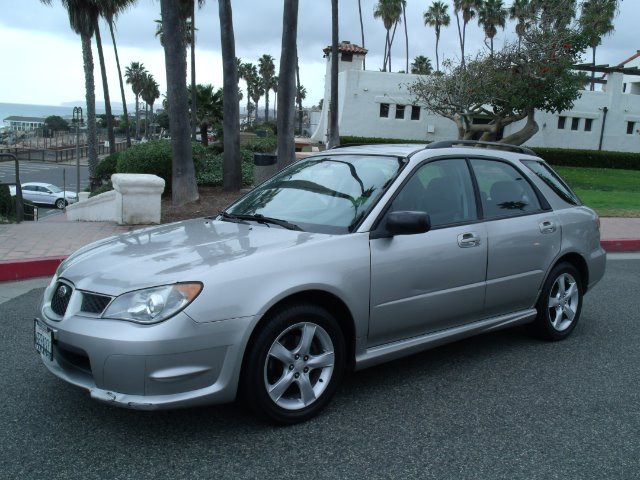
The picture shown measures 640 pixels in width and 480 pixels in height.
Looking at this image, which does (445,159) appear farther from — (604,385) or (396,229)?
(604,385)

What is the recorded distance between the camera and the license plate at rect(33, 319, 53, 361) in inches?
135

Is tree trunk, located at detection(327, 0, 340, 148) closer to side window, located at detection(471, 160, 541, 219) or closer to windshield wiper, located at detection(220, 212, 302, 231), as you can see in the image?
side window, located at detection(471, 160, 541, 219)

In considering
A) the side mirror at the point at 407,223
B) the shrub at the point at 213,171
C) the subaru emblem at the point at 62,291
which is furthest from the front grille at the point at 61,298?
the shrub at the point at 213,171

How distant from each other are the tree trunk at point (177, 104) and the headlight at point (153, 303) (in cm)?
993

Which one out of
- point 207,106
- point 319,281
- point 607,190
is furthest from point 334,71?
point 319,281

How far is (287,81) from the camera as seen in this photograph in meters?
15.8

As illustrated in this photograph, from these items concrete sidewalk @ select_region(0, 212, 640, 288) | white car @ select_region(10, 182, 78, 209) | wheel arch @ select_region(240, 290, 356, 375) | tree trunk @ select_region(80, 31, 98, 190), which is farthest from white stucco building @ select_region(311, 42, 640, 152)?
wheel arch @ select_region(240, 290, 356, 375)

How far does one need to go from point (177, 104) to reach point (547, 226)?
9430 mm

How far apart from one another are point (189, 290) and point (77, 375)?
778 mm

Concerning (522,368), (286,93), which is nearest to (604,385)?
(522,368)

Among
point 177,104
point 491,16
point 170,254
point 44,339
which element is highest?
point 491,16

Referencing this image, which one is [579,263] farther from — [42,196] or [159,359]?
[42,196]

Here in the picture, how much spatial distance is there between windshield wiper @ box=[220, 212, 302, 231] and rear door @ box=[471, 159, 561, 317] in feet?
4.85

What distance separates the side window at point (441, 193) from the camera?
14.0 feet
